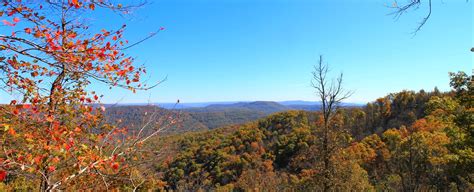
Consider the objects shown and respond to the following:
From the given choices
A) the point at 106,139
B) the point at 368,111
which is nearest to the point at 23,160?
the point at 106,139

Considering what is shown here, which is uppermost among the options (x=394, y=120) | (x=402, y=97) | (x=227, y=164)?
(x=402, y=97)

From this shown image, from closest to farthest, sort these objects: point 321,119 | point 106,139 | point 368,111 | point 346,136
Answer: point 106,139 < point 346,136 < point 321,119 < point 368,111

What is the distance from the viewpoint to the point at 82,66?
2.75m

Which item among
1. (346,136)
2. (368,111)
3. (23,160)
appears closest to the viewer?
(23,160)

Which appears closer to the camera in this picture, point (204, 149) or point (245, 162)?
point (245, 162)

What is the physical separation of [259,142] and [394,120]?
2710cm

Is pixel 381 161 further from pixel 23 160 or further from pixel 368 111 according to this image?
pixel 23 160

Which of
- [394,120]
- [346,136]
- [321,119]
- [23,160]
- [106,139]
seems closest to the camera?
[23,160]

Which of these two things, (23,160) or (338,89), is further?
(338,89)

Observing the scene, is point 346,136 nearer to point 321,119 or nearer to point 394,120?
point 321,119

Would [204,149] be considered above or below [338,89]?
below

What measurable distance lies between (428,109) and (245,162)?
43.2m

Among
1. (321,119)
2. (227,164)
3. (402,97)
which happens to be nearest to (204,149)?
(227,164)

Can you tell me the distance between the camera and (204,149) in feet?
199
